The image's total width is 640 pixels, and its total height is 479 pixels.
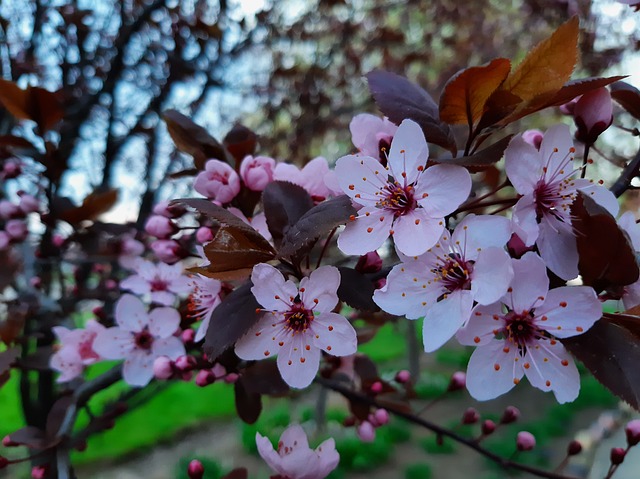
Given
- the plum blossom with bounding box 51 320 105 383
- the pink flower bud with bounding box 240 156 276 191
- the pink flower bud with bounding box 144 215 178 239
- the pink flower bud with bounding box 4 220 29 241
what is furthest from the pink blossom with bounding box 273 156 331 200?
the pink flower bud with bounding box 4 220 29 241

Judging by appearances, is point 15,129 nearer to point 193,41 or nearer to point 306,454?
point 193,41

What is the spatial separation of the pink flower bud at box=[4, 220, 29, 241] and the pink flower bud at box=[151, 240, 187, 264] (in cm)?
78

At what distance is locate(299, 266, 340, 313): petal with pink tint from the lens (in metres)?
0.57

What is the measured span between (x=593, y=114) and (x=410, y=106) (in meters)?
0.23

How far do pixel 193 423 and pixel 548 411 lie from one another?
3206mm

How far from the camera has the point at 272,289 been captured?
0.58m

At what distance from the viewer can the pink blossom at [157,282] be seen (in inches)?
38.4

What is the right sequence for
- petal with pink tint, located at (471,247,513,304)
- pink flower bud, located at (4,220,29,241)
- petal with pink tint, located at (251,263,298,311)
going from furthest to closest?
pink flower bud, located at (4,220,29,241) < petal with pink tint, located at (251,263,298,311) < petal with pink tint, located at (471,247,513,304)

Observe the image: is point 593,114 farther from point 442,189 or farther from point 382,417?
point 382,417

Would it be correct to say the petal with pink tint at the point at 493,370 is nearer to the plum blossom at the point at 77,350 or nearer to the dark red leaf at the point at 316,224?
the dark red leaf at the point at 316,224

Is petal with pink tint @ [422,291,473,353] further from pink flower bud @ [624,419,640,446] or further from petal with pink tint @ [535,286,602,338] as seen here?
pink flower bud @ [624,419,640,446]

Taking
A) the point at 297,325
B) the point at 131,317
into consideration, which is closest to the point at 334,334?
the point at 297,325

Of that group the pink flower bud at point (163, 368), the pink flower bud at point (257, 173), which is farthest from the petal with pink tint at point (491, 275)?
the pink flower bud at point (163, 368)

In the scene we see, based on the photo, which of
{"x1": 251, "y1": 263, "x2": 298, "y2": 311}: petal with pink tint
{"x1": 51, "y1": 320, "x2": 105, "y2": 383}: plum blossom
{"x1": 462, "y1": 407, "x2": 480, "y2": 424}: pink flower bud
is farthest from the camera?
{"x1": 462, "y1": 407, "x2": 480, "y2": 424}: pink flower bud
